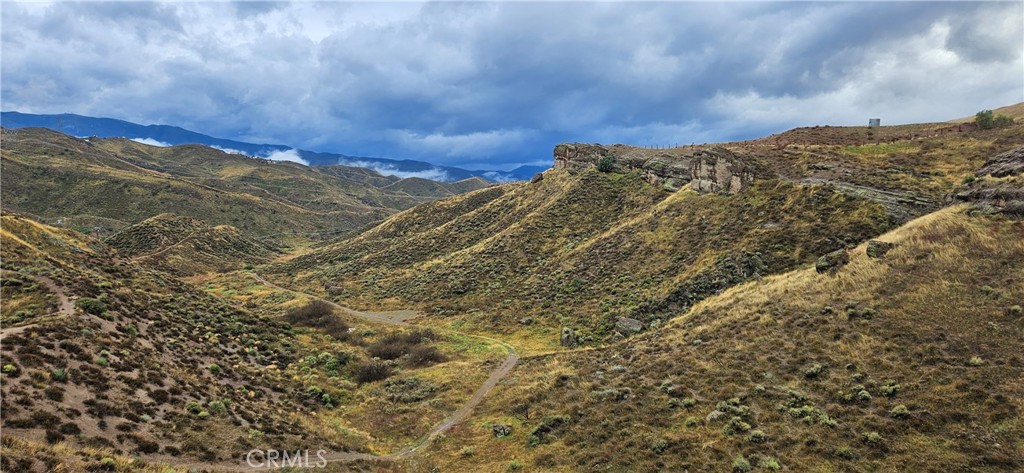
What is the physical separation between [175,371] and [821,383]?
32068mm

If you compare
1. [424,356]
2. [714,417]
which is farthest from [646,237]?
[714,417]

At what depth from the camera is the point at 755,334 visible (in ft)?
86.8

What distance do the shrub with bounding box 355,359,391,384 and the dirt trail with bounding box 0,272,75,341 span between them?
17.8 meters

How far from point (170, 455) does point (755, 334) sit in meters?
28.6

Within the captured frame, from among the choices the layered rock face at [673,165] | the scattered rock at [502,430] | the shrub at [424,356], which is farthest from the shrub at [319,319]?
the layered rock face at [673,165]

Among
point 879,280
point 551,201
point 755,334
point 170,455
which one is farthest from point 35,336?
point 551,201

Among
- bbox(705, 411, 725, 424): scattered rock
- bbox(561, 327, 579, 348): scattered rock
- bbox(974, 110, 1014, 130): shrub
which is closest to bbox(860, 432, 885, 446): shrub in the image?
bbox(705, 411, 725, 424): scattered rock

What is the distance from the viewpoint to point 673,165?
72.3m

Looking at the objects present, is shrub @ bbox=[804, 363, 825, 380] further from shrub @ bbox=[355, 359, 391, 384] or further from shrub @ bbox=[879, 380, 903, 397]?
shrub @ bbox=[355, 359, 391, 384]

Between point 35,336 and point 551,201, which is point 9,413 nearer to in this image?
point 35,336

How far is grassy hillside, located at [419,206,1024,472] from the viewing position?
16469 millimetres

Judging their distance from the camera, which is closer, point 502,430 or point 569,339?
point 502,430

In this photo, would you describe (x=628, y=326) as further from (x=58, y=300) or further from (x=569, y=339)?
(x=58, y=300)

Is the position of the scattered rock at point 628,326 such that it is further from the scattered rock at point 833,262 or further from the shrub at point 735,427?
the shrub at point 735,427
